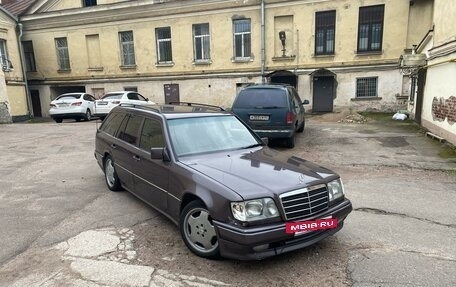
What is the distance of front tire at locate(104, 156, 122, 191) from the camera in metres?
5.68

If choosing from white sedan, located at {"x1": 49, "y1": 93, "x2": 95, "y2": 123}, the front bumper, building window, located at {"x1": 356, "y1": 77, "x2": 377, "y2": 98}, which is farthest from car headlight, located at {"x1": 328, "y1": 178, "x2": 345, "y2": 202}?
building window, located at {"x1": 356, "y1": 77, "x2": 377, "y2": 98}

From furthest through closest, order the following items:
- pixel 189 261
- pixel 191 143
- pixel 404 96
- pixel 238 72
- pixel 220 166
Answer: pixel 238 72, pixel 404 96, pixel 191 143, pixel 220 166, pixel 189 261

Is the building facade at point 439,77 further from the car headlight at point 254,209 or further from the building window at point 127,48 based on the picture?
the building window at point 127,48

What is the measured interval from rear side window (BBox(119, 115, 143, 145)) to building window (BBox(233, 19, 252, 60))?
16265 mm

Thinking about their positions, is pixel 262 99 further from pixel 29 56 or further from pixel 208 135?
pixel 29 56

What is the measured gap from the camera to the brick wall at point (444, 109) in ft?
30.5

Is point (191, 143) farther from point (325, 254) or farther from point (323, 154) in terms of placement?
point (323, 154)

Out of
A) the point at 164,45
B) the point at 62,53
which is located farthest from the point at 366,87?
the point at 62,53

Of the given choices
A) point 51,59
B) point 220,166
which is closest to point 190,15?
point 51,59

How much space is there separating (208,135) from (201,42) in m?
18.1

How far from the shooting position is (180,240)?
3.96 meters

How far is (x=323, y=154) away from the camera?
8.81m

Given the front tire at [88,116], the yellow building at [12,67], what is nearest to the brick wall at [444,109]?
the front tire at [88,116]

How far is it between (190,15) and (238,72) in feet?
15.4
